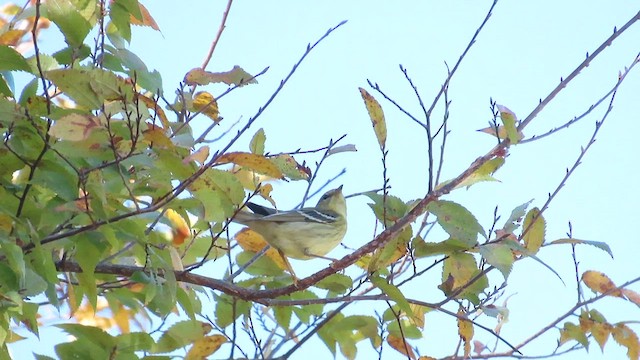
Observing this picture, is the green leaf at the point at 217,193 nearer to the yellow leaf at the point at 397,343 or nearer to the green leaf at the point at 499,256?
the green leaf at the point at 499,256

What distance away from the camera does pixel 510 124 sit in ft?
8.25

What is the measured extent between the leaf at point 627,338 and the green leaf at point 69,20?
82.7 inches

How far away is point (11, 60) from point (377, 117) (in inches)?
42.9

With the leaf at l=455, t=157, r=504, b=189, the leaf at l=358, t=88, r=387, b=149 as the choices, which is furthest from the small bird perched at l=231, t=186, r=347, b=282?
the leaf at l=455, t=157, r=504, b=189

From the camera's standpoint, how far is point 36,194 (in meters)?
2.82

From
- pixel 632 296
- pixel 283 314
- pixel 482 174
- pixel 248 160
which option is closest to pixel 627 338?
pixel 632 296

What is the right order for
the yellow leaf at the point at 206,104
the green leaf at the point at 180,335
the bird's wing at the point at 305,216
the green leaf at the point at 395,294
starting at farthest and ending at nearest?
the bird's wing at the point at 305,216, the green leaf at the point at 180,335, the yellow leaf at the point at 206,104, the green leaf at the point at 395,294

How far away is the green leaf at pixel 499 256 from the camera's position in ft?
8.59

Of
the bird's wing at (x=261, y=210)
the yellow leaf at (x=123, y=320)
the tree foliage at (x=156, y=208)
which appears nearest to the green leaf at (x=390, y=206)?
the tree foliage at (x=156, y=208)

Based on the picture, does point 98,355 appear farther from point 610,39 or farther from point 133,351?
point 610,39

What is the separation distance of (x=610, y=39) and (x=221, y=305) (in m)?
1.72

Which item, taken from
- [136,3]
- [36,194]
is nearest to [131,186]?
[36,194]

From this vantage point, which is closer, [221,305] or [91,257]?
[91,257]

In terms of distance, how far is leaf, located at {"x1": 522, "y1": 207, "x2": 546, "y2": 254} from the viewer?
2.89m
